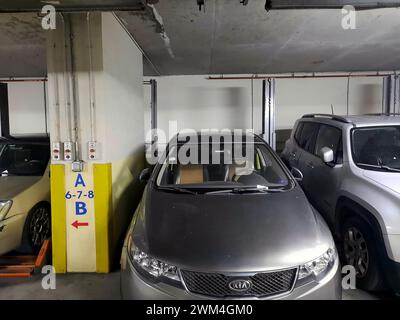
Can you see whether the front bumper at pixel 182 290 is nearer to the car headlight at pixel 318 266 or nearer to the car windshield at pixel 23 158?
the car headlight at pixel 318 266

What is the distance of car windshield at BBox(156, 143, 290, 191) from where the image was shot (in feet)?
9.39

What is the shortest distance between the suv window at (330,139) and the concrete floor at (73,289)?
155cm

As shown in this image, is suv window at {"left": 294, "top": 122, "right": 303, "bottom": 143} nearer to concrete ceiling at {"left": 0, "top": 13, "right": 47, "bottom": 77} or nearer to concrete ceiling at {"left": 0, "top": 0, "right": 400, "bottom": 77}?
concrete ceiling at {"left": 0, "top": 0, "right": 400, "bottom": 77}

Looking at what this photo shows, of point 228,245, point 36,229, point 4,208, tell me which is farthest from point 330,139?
point 4,208

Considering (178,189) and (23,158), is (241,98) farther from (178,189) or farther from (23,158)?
(178,189)

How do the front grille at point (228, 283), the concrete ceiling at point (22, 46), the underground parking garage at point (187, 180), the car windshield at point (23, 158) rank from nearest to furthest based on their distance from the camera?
the front grille at point (228, 283), the underground parking garage at point (187, 180), the concrete ceiling at point (22, 46), the car windshield at point (23, 158)

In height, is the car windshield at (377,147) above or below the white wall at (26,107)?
below

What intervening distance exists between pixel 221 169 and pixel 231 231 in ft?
3.50

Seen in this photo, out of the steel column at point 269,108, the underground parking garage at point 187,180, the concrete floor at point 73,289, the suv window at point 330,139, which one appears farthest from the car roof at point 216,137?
the steel column at point 269,108

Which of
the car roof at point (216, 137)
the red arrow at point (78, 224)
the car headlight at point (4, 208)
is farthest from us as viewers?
the car roof at point (216, 137)

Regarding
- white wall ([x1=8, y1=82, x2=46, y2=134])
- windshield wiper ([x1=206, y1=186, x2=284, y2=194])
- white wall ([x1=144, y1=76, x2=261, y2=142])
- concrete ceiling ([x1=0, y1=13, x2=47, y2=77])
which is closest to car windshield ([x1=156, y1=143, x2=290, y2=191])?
windshield wiper ([x1=206, y1=186, x2=284, y2=194])

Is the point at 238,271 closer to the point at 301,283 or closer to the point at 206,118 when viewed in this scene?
the point at 301,283

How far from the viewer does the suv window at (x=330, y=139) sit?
3.74 metres

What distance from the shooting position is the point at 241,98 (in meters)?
8.21
